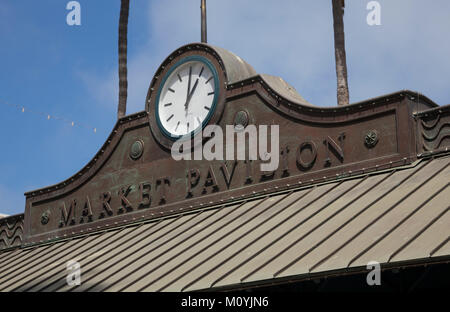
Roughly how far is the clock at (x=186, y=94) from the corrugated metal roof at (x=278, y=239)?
2045 mm

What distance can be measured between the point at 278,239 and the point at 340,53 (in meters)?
11.4

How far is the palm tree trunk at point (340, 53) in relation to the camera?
2544cm

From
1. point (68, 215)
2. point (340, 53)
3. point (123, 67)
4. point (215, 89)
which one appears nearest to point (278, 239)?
point (215, 89)

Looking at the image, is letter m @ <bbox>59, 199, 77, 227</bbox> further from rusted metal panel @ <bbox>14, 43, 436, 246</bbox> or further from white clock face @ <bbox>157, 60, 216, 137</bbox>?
white clock face @ <bbox>157, 60, 216, 137</bbox>

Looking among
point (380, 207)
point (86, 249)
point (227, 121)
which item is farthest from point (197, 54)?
point (380, 207)

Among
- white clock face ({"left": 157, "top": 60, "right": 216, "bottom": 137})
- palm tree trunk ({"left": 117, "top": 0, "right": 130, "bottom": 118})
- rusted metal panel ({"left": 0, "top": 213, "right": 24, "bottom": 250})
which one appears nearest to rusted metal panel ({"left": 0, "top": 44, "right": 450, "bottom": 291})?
white clock face ({"left": 157, "top": 60, "right": 216, "bottom": 137})

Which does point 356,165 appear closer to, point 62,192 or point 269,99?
point 269,99

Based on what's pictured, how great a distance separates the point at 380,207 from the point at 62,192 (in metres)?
10.5

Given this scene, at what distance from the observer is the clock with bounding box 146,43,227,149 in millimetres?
19422

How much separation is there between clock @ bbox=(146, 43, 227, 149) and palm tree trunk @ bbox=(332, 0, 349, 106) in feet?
21.3

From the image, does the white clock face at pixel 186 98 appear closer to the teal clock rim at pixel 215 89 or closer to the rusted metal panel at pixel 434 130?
the teal clock rim at pixel 215 89

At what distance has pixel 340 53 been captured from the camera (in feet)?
84.3

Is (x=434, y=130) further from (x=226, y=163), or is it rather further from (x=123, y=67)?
(x=123, y=67)
